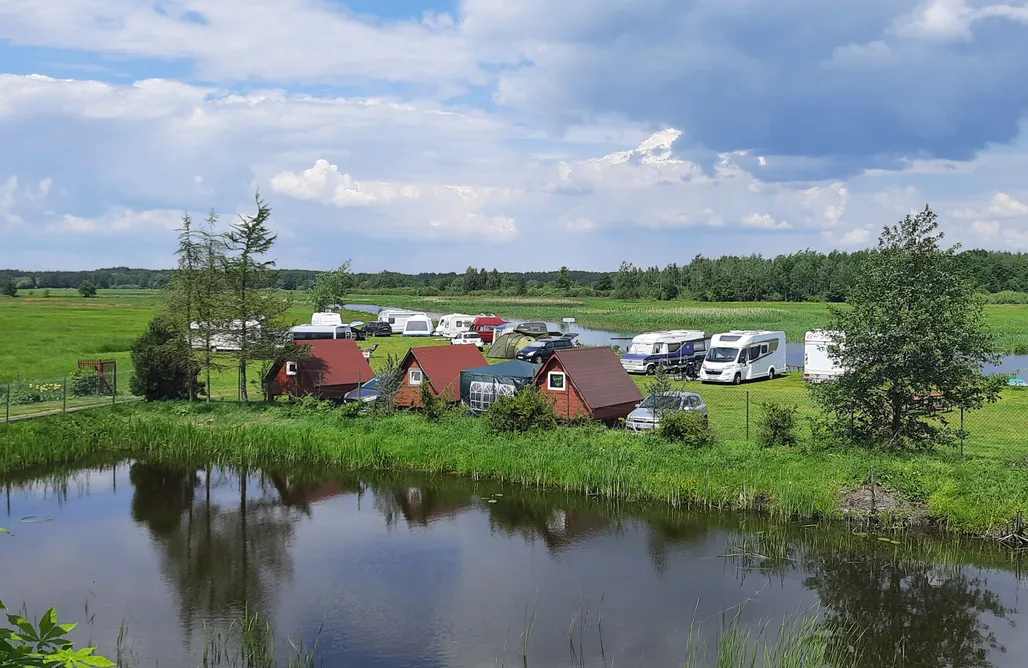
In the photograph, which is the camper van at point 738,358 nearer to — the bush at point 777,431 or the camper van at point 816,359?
the camper van at point 816,359

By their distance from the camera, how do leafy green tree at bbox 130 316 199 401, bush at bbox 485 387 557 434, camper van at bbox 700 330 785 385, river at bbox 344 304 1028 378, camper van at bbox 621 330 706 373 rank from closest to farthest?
1. bush at bbox 485 387 557 434
2. leafy green tree at bbox 130 316 199 401
3. camper van at bbox 700 330 785 385
4. camper van at bbox 621 330 706 373
5. river at bbox 344 304 1028 378

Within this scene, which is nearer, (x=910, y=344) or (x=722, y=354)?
(x=910, y=344)

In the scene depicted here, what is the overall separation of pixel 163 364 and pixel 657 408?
61.9 feet

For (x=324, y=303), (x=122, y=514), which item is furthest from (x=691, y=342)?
(x=324, y=303)

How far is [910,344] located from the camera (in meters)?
18.5

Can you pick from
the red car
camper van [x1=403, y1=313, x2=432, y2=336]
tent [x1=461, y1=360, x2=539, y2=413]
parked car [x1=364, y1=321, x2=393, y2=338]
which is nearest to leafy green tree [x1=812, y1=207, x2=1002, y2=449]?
tent [x1=461, y1=360, x2=539, y2=413]

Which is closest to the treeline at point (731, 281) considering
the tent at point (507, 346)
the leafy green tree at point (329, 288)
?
the leafy green tree at point (329, 288)

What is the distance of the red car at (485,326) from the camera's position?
192ft

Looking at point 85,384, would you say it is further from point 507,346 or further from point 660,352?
point 660,352

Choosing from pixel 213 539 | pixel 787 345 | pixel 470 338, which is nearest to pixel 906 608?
pixel 213 539

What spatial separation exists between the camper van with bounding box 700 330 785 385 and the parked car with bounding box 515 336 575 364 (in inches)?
329

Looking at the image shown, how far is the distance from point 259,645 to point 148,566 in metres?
4.89

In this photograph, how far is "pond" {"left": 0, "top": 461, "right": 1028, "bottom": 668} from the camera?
1214cm

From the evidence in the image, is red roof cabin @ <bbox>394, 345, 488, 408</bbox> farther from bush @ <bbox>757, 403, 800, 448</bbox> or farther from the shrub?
the shrub
